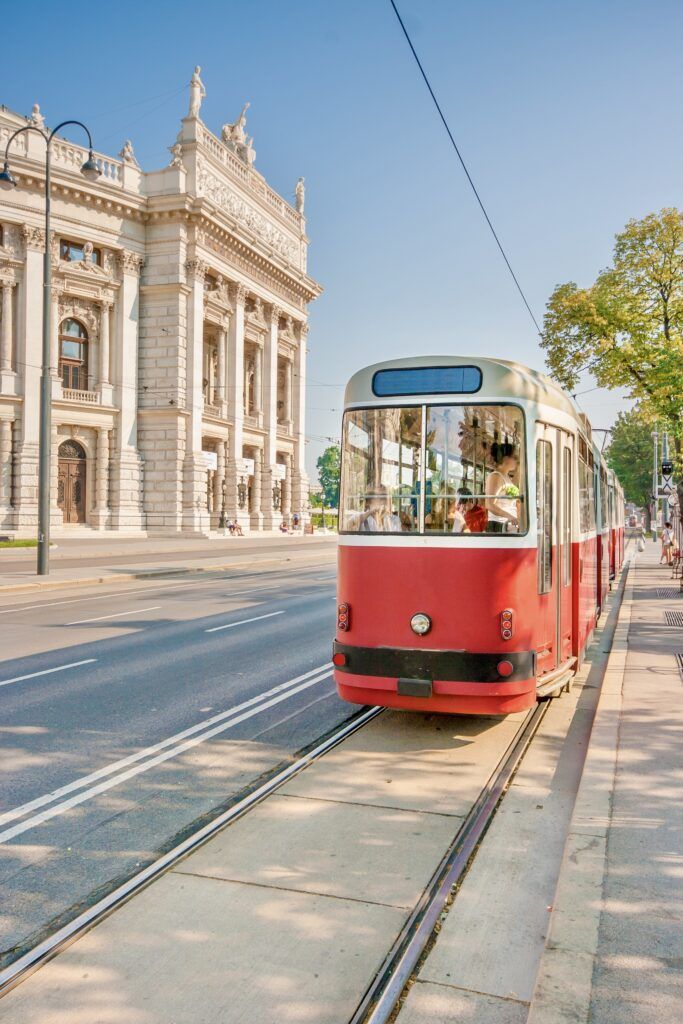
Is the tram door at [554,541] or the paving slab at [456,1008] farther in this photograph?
the tram door at [554,541]

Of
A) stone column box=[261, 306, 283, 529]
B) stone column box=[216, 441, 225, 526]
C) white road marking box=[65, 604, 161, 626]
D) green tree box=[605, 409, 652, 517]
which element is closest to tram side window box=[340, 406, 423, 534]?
white road marking box=[65, 604, 161, 626]

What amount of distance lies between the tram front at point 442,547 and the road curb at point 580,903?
0.93 metres

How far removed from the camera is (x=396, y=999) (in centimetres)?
337

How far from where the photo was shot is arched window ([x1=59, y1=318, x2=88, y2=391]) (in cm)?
4731

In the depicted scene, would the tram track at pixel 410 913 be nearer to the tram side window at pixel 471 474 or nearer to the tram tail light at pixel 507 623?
the tram tail light at pixel 507 623

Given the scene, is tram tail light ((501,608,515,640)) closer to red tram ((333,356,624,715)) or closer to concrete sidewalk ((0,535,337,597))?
red tram ((333,356,624,715))

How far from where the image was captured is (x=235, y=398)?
184 feet

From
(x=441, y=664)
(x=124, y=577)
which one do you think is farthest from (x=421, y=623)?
(x=124, y=577)

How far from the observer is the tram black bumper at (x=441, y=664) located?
6.59 m

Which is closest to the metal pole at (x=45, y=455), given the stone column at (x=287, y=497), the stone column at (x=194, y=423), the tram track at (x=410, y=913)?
the tram track at (x=410, y=913)

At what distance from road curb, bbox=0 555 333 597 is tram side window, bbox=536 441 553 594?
14939 millimetres

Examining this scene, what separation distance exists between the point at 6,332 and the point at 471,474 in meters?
41.8

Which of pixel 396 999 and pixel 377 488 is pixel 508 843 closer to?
pixel 396 999

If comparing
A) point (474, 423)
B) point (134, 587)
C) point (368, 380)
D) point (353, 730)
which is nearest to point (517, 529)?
point (474, 423)
